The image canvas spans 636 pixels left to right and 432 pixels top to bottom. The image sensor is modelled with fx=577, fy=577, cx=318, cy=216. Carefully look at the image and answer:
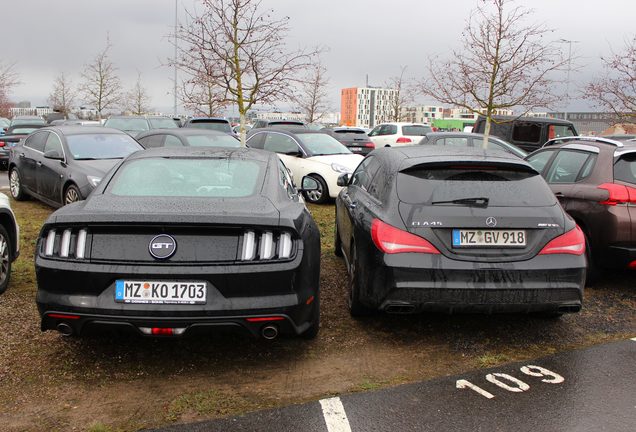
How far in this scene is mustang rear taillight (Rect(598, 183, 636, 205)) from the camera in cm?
543

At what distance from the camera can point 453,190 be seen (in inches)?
174

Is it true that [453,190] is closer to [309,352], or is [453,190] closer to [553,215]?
[553,215]

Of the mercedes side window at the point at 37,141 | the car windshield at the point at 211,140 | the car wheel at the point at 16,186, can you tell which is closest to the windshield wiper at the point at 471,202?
the car windshield at the point at 211,140

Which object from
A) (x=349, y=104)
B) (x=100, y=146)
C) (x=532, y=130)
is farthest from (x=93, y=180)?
(x=349, y=104)

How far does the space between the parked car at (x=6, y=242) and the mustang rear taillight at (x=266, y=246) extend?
3024mm

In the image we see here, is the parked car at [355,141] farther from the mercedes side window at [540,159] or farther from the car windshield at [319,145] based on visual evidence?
the mercedes side window at [540,159]

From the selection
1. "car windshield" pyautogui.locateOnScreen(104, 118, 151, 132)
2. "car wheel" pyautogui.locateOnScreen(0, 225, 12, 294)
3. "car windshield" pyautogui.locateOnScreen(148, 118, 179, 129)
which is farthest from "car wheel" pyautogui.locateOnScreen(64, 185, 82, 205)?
"car windshield" pyautogui.locateOnScreen(148, 118, 179, 129)

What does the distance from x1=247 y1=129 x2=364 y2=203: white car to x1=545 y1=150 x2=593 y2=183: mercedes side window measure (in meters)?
5.02

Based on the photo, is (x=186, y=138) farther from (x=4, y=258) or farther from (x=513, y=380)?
(x=513, y=380)

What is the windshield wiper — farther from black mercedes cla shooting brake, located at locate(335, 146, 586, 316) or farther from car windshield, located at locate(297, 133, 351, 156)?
car windshield, located at locate(297, 133, 351, 156)

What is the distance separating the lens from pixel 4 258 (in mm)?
5434

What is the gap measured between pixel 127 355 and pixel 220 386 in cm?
86

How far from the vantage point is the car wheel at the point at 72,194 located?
8.81 m

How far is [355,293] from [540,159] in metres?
3.86
